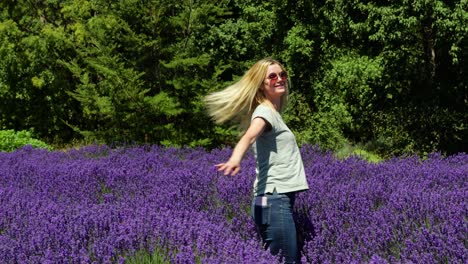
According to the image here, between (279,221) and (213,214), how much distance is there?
984 millimetres

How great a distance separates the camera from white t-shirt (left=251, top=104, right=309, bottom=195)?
3.68m

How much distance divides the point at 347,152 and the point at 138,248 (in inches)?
284

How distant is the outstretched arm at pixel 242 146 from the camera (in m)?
3.24

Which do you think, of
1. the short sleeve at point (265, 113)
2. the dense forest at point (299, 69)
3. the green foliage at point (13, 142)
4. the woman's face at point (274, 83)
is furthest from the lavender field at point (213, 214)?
the green foliage at point (13, 142)

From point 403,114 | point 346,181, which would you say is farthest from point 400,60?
point 346,181

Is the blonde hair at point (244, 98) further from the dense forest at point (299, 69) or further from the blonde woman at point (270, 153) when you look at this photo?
the dense forest at point (299, 69)

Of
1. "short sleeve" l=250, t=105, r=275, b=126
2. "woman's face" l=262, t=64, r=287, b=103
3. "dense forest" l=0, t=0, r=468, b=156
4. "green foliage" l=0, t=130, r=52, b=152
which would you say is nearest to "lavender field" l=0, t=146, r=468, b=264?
"short sleeve" l=250, t=105, r=275, b=126

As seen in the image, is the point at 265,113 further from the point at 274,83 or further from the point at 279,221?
the point at 279,221

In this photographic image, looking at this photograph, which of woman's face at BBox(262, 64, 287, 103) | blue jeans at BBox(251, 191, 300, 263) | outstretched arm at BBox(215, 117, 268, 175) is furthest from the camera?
woman's face at BBox(262, 64, 287, 103)

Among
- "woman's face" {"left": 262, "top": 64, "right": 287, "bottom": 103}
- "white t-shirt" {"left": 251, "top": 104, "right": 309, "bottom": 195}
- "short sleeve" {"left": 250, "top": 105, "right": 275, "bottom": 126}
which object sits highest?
"woman's face" {"left": 262, "top": 64, "right": 287, "bottom": 103}

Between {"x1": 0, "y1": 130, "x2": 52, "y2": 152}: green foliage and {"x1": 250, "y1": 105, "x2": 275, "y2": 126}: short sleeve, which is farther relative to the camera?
{"x1": 0, "y1": 130, "x2": 52, "y2": 152}: green foliage

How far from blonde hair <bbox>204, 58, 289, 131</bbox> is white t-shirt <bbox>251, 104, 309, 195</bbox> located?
0.15 metres

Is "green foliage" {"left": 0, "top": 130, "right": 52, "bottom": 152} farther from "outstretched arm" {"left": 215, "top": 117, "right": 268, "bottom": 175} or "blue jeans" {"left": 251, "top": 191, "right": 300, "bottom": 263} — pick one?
"outstretched arm" {"left": 215, "top": 117, "right": 268, "bottom": 175}

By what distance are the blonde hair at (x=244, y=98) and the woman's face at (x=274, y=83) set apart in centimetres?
3
